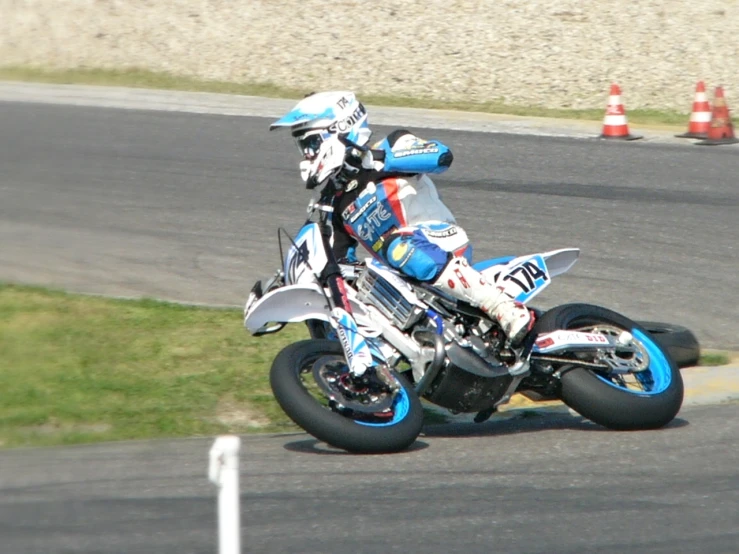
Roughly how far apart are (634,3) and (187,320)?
16.1m

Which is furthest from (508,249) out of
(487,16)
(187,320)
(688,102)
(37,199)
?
(487,16)

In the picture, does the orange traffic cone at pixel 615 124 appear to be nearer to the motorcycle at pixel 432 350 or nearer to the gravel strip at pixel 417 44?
the gravel strip at pixel 417 44

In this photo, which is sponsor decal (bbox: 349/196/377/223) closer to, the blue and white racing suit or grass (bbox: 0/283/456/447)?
the blue and white racing suit

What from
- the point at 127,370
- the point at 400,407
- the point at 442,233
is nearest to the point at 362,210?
the point at 442,233

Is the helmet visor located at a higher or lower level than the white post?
lower

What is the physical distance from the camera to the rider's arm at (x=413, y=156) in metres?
7.03

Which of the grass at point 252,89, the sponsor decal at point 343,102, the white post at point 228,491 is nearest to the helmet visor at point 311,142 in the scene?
the sponsor decal at point 343,102

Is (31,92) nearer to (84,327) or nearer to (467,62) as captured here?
(467,62)

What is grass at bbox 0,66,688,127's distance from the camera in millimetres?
18297

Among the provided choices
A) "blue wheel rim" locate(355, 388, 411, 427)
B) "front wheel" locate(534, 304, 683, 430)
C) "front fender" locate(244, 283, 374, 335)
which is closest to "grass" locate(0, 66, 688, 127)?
"front wheel" locate(534, 304, 683, 430)

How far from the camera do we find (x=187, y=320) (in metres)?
8.83

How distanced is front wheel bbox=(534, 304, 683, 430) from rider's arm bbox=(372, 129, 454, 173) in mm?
1034

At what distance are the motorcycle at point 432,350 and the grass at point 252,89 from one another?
10966 millimetres

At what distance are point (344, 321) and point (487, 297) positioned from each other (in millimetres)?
776
